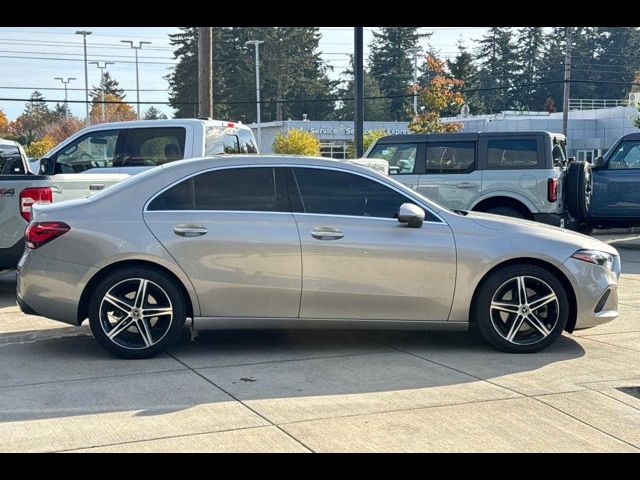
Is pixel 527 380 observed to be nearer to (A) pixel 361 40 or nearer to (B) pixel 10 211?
(B) pixel 10 211

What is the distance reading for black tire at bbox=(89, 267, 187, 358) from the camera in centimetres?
659

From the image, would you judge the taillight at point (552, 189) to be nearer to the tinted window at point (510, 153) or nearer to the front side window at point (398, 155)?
the tinted window at point (510, 153)

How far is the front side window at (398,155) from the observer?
46.2 ft

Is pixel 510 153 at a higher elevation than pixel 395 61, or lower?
lower

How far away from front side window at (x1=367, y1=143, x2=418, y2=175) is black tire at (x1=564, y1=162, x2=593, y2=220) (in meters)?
2.49

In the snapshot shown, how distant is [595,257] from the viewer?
6.96 m

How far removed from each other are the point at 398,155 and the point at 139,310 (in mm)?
8320

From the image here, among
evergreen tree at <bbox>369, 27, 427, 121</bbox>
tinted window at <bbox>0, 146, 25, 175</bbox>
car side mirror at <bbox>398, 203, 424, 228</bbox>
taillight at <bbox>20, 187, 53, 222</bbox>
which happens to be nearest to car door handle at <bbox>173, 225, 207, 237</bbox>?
car side mirror at <bbox>398, 203, 424, 228</bbox>

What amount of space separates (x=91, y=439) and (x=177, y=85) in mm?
73456

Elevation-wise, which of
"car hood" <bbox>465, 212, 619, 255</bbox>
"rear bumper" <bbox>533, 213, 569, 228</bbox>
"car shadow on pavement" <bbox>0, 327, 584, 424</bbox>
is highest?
"car hood" <bbox>465, 212, 619, 255</bbox>

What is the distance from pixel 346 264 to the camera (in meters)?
6.68

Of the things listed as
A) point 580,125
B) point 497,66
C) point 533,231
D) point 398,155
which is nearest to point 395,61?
point 497,66

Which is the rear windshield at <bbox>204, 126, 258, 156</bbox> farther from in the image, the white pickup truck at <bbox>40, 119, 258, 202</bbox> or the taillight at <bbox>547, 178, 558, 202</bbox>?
the taillight at <bbox>547, 178, 558, 202</bbox>

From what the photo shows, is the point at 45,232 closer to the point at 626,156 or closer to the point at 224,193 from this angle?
the point at 224,193
